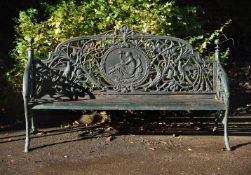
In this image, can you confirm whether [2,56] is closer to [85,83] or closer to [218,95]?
[85,83]

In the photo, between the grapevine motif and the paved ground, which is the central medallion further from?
the paved ground

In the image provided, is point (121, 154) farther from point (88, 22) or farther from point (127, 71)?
point (88, 22)

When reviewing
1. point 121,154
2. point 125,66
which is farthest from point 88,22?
point 121,154

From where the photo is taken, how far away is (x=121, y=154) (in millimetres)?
5793

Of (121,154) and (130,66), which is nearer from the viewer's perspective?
(121,154)

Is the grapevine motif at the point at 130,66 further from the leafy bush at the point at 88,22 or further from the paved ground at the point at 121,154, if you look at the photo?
the leafy bush at the point at 88,22

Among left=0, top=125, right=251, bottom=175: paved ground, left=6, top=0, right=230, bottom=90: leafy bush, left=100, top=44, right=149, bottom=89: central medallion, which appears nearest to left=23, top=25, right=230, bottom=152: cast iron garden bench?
left=100, top=44, right=149, bottom=89: central medallion

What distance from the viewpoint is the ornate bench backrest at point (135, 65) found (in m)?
6.41

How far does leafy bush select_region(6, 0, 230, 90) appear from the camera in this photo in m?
7.19

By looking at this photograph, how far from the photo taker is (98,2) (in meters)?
7.53

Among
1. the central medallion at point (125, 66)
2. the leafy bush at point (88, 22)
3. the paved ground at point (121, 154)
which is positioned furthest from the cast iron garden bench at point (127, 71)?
the leafy bush at point (88, 22)

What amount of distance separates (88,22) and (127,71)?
1244 millimetres

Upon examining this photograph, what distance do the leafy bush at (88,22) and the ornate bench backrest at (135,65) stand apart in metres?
0.77

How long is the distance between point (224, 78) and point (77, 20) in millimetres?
2341
